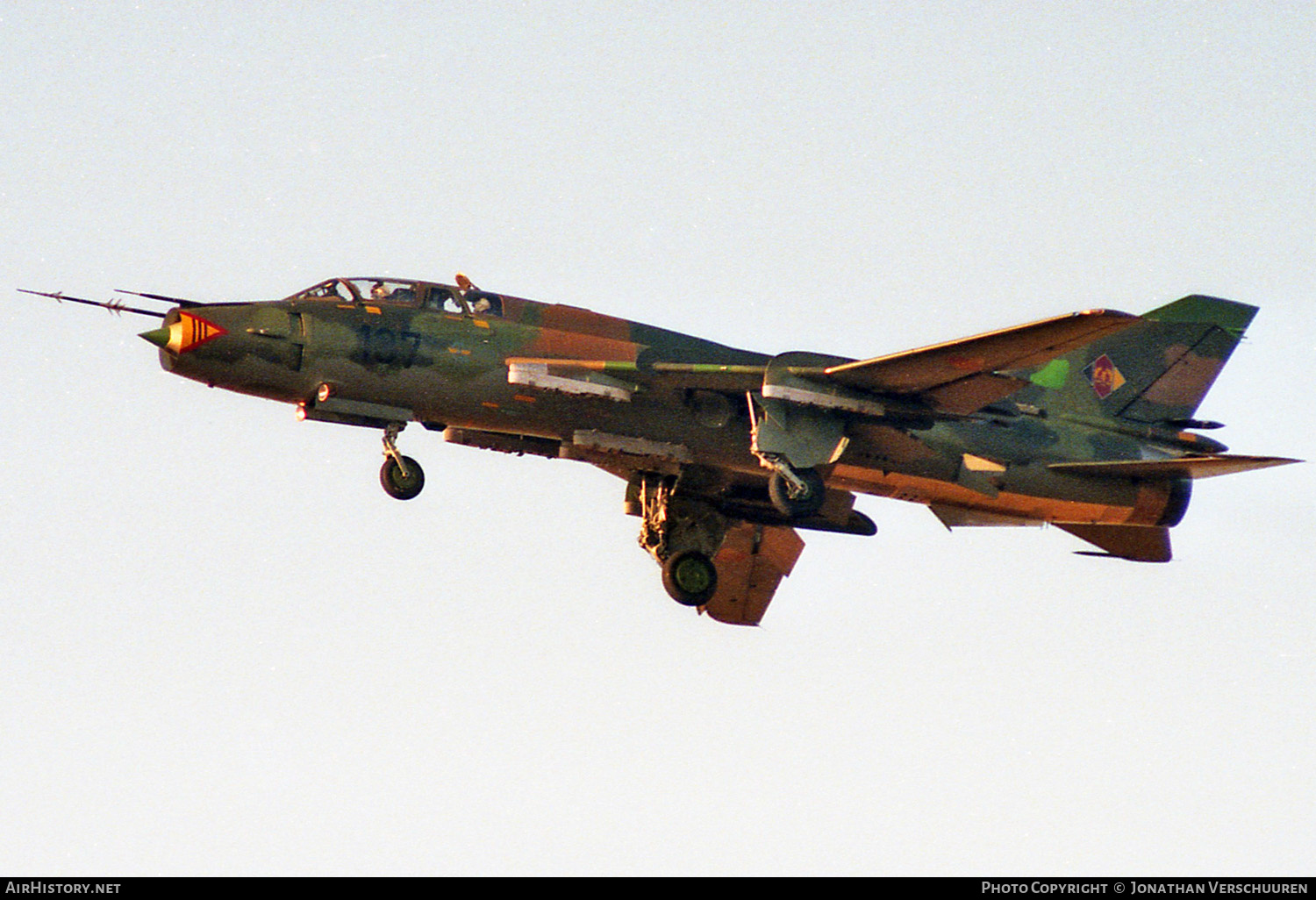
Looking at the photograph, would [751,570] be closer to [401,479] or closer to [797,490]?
[797,490]

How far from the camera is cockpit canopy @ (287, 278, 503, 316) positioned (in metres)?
21.2

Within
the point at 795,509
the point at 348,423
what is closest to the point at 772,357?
the point at 795,509

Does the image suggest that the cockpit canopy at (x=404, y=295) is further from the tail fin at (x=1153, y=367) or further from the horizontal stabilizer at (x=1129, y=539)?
the horizontal stabilizer at (x=1129, y=539)

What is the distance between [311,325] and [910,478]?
9057 millimetres

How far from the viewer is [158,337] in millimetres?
20203

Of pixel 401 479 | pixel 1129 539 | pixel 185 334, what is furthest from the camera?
pixel 1129 539

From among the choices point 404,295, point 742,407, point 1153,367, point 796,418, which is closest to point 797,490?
point 796,418

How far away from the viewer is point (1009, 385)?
21531 millimetres

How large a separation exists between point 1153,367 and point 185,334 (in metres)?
15.4

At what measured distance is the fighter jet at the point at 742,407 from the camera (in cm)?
2067

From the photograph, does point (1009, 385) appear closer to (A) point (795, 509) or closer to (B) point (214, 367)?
(A) point (795, 509)
